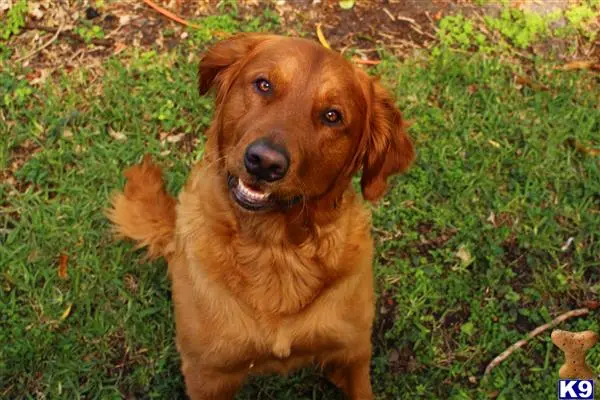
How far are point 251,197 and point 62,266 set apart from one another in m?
1.88

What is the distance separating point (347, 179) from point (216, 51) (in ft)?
2.70

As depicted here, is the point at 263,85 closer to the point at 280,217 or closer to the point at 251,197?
the point at 251,197

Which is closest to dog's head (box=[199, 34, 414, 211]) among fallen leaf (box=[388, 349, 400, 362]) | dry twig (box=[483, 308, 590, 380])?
fallen leaf (box=[388, 349, 400, 362])

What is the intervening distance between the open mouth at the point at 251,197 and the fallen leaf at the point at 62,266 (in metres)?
1.78

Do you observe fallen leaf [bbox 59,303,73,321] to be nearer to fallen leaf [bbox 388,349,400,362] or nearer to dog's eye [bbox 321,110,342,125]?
fallen leaf [bbox 388,349,400,362]

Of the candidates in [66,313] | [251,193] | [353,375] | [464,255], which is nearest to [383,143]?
[251,193]

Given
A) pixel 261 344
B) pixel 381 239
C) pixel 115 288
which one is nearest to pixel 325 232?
pixel 261 344

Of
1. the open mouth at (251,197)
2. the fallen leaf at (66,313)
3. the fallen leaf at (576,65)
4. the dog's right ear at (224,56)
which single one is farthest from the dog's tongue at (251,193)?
the fallen leaf at (576,65)

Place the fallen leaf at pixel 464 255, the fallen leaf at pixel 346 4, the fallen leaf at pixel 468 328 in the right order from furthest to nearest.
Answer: the fallen leaf at pixel 346 4 < the fallen leaf at pixel 464 255 < the fallen leaf at pixel 468 328

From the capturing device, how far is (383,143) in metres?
3.36

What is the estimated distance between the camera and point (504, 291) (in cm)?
436

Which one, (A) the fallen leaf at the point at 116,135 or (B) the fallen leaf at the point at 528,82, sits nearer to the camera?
(A) the fallen leaf at the point at 116,135

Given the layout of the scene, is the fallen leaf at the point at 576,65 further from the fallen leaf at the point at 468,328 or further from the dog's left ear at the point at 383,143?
the dog's left ear at the point at 383,143

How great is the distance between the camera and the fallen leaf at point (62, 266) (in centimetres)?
436
